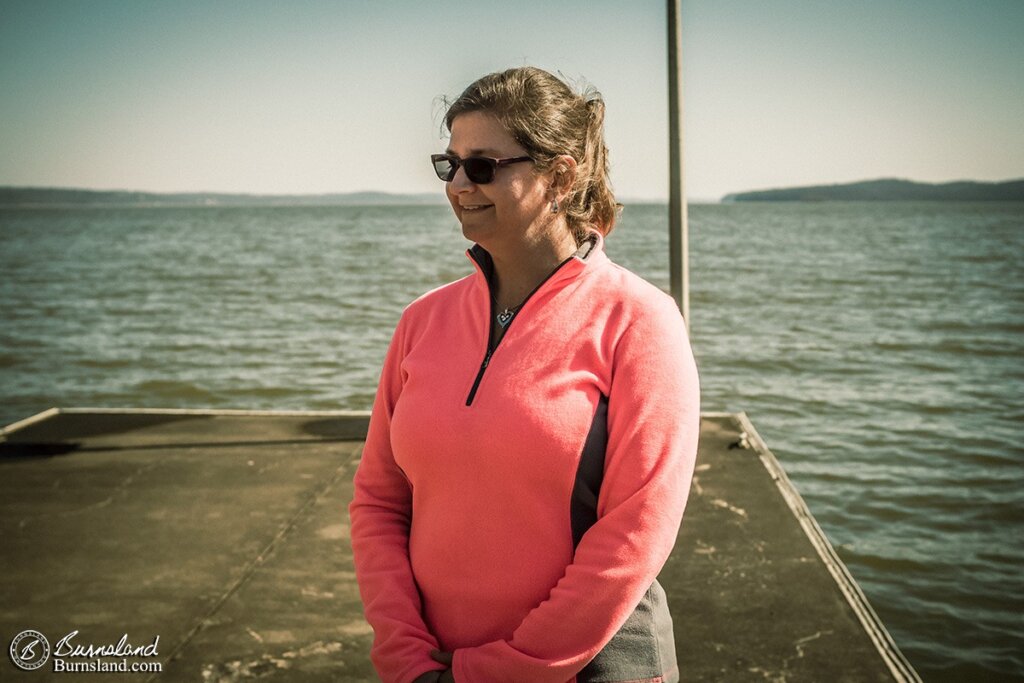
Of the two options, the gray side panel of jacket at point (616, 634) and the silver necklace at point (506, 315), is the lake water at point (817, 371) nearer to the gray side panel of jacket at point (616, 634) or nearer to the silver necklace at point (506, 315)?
the silver necklace at point (506, 315)

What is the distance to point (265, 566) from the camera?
13.6ft

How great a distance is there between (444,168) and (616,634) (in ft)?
3.21

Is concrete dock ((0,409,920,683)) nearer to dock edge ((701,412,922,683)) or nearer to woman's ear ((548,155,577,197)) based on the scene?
dock edge ((701,412,922,683))

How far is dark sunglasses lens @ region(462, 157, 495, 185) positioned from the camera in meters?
1.72

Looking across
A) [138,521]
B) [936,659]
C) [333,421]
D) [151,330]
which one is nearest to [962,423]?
[936,659]

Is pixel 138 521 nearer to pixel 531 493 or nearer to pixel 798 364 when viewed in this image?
pixel 531 493

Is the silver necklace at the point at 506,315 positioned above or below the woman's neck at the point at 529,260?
below

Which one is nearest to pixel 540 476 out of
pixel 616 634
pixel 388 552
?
pixel 616 634

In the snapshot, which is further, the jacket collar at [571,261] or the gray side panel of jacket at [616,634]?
the jacket collar at [571,261]

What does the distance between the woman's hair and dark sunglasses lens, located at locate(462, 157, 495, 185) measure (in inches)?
3.0

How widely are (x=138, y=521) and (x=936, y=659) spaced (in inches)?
176

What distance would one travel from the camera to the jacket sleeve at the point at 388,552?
172 cm

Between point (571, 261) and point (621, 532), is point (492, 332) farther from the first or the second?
point (621, 532)

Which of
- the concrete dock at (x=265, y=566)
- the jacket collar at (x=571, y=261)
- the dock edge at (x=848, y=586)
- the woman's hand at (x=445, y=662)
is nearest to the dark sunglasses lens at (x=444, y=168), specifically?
the jacket collar at (x=571, y=261)
